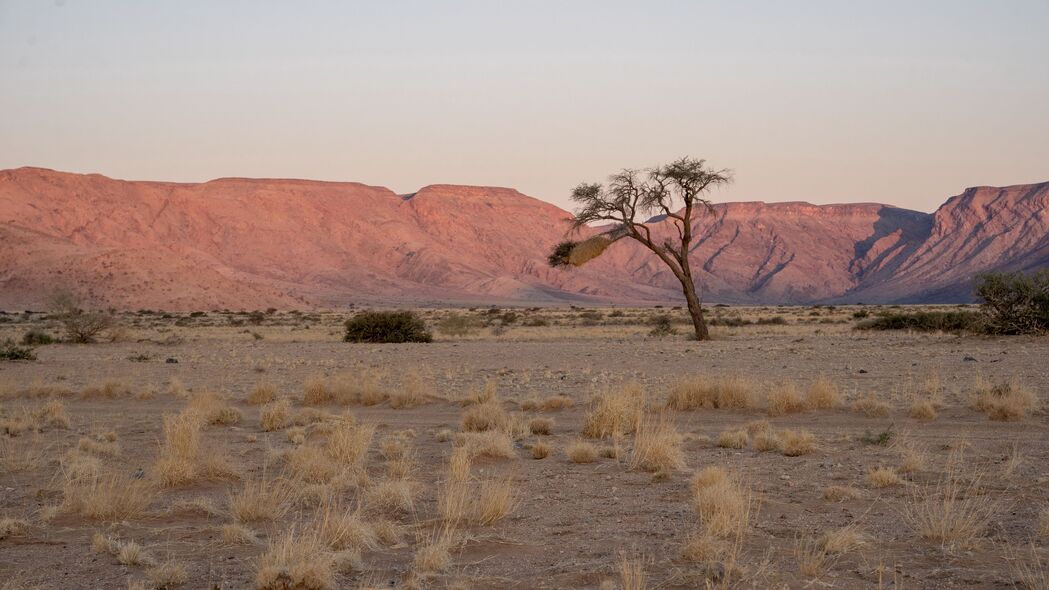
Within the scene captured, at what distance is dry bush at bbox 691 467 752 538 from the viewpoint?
23.5 ft

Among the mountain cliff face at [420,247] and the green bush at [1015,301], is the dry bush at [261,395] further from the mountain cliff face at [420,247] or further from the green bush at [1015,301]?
the mountain cliff face at [420,247]

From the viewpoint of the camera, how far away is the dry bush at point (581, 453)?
1075cm

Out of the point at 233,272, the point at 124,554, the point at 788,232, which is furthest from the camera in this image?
the point at 788,232

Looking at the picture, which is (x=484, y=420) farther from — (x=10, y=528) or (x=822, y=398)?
(x=10, y=528)

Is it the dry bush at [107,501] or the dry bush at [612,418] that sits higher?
the dry bush at [612,418]

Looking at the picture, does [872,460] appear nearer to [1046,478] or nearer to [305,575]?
[1046,478]

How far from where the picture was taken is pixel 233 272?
Answer: 118 m

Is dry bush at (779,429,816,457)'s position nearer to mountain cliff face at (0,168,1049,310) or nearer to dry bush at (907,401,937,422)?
dry bush at (907,401,937,422)

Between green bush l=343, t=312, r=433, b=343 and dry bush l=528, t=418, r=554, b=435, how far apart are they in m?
22.4

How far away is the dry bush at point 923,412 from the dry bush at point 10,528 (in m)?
11.3

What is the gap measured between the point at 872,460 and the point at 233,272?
115 metres

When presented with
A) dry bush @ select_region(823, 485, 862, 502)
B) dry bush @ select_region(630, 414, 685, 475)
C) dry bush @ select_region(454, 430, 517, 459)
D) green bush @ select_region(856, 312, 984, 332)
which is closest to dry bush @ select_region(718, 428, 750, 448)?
dry bush @ select_region(630, 414, 685, 475)

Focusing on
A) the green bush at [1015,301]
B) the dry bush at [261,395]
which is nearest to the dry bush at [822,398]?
the dry bush at [261,395]

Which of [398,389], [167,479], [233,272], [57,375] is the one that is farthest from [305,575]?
[233,272]
